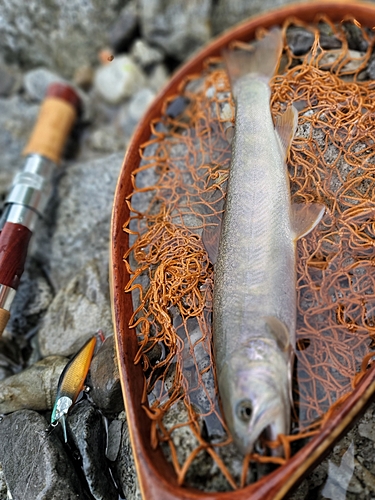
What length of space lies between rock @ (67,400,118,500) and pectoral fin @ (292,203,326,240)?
1419 mm

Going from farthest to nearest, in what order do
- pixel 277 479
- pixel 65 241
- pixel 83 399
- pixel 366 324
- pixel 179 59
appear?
pixel 179 59 → pixel 65 241 → pixel 83 399 → pixel 366 324 → pixel 277 479

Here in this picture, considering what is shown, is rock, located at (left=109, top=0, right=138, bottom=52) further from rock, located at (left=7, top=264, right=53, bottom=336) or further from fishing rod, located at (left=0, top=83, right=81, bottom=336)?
rock, located at (left=7, top=264, right=53, bottom=336)

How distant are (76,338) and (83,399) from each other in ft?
1.49

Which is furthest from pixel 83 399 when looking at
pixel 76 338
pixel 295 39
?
pixel 295 39

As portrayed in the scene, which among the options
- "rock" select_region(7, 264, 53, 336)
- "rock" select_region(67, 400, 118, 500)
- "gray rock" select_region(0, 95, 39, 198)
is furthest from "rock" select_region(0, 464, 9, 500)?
"gray rock" select_region(0, 95, 39, 198)

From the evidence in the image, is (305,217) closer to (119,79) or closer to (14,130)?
(119,79)

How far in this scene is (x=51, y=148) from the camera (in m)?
3.32

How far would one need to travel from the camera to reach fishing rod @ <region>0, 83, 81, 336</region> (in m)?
2.58

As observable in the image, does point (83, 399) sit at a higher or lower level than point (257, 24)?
lower

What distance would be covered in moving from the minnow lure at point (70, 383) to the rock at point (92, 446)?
5 centimetres

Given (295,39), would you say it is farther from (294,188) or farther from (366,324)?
(366,324)

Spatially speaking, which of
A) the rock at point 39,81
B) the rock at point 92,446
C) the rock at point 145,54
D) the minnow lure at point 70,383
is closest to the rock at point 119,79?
the rock at point 145,54

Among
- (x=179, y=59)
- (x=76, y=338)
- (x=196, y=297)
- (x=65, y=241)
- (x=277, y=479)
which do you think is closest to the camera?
(x=277, y=479)

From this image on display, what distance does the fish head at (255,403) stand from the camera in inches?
64.4
